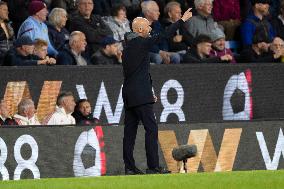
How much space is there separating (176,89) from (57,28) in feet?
7.21

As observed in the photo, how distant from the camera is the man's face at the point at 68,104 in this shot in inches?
725

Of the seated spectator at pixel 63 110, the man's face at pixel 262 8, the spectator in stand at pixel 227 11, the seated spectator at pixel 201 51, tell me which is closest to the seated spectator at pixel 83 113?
the seated spectator at pixel 63 110

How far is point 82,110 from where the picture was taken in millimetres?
18641

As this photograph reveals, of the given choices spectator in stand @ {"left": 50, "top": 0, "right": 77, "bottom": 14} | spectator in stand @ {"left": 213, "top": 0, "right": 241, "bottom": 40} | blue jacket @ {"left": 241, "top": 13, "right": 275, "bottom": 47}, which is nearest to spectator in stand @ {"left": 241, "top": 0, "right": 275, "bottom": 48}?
blue jacket @ {"left": 241, "top": 13, "right": 275, "bottom": 47}

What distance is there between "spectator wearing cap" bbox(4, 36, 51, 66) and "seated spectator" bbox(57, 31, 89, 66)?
0.71 m

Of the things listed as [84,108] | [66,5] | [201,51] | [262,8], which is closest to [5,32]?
[84,108]

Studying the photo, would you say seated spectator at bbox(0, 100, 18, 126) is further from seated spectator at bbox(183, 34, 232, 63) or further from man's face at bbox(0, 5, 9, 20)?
seated spectator at bbox(183, 34, 232, 63)

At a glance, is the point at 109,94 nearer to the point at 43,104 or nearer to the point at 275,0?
the point at 43,104

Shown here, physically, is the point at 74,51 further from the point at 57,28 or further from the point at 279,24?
the point at 279,24

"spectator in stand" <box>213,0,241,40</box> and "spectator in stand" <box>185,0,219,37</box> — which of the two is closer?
"spectator in stand" <box>185,0,219,37</box>

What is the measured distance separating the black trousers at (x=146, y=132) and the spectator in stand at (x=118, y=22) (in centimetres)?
483

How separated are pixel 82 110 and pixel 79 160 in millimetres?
1179

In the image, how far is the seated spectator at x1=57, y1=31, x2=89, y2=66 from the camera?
63.9 feet

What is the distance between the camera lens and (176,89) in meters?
19.8
